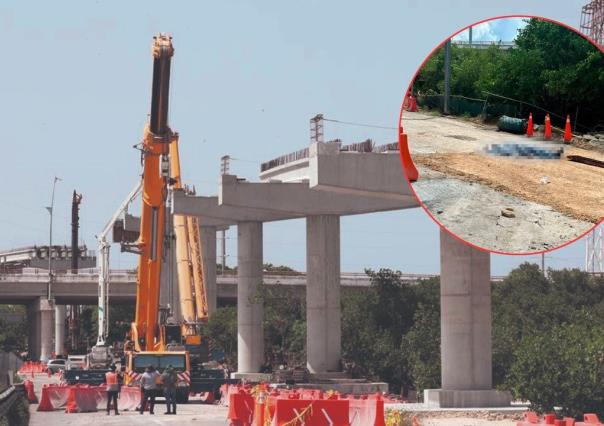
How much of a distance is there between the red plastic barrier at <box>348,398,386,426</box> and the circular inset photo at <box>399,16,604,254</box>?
599 centimetres

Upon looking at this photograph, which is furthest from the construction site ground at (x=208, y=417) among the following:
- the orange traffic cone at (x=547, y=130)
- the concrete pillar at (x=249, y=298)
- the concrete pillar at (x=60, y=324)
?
the concrete pillar at (x=60, y=324)

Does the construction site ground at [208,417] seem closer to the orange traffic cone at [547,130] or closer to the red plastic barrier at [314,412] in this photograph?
the red plastic barrier at [314,412]

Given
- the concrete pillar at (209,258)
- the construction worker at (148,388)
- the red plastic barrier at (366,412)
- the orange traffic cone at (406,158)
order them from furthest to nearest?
the concrete pillar at (209,258)
the construction worker at (148,388)
the red plastic barrier at (366,412)
the orange traffic cone at (406,158)

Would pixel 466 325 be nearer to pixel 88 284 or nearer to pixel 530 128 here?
pixel 530 128

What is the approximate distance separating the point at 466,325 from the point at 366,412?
625 inches

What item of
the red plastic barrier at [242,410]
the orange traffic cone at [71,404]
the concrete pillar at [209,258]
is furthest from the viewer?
the concrete pillar at [209,258]

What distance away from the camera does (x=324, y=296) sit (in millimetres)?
67250

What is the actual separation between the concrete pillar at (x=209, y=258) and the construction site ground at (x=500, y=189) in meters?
68.7

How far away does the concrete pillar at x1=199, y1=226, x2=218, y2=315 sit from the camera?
90.8 m

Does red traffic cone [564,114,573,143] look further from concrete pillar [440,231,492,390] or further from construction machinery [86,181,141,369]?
construction machinery [86,181,141,369]

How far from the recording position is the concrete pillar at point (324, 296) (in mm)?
67188

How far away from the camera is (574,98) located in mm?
19062

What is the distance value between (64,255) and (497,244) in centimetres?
17543

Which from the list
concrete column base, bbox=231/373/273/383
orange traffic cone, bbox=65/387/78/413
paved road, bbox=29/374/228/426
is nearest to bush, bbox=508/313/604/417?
paved road, bbox=29/374/228/426
